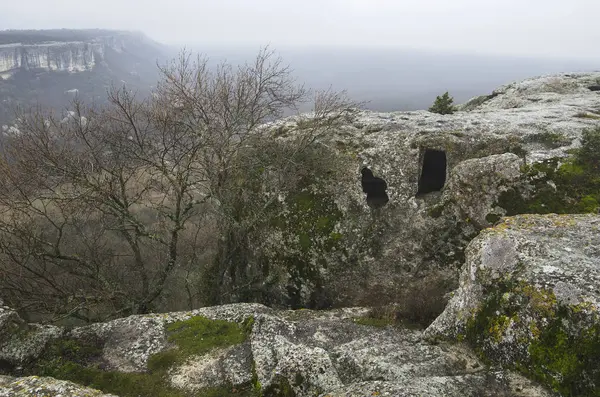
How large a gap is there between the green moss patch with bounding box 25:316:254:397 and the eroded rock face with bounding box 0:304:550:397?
0.10m

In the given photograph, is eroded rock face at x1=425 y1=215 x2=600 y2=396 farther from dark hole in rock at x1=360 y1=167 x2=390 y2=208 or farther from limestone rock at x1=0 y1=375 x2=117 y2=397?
dark hole in rock at x1=360 y1=167 x2=390 y2=208

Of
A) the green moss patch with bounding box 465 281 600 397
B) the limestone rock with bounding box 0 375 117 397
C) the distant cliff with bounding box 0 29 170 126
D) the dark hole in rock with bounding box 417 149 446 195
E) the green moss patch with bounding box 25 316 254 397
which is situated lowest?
the green moss patch with bounding box 25 316 254 397

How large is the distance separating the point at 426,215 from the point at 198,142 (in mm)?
12547

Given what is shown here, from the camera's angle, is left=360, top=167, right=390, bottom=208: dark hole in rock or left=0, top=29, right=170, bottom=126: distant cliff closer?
left=360, top=167, right=390, bottom=208: dark hole in rock

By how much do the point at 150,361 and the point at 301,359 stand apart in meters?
5.42

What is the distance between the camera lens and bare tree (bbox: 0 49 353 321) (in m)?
17.1

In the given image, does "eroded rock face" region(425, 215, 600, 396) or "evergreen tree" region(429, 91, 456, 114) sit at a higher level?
"evergreen tree" region(429, 91, 456, 114)

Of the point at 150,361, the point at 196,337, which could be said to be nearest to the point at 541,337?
the point at 196,337

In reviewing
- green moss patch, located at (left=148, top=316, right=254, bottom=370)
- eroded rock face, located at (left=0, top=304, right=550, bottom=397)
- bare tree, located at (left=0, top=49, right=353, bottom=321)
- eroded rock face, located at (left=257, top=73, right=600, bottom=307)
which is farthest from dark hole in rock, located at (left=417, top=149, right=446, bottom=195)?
green moss patch, located at (left=148, top=316, right=254, bottom=370)

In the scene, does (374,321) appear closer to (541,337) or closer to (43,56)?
(541,337)

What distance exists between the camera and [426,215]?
2047 centimetres

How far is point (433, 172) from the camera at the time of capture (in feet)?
82.5

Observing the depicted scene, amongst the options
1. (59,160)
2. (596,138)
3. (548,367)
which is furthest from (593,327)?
(59,160)

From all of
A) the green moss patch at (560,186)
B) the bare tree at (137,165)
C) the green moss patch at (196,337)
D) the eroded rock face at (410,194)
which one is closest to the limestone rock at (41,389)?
the green moss patch at (196,337)
